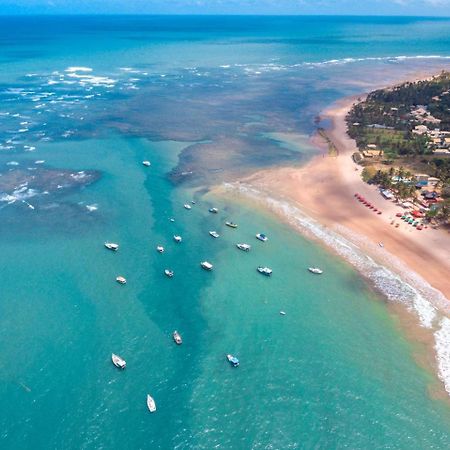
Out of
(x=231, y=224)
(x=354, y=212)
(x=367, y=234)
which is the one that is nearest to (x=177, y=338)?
(x=231, y=224)

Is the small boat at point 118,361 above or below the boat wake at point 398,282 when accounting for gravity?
above

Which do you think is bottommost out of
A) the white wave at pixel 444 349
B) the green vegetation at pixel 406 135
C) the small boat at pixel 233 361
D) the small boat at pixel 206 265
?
the green vegetation at pixel 406 135

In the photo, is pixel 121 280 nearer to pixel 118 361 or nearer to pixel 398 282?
pixel 118 361

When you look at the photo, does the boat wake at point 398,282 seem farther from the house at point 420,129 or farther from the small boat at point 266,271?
the house at point 420,129

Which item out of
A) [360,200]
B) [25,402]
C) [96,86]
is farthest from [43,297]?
[96,86]

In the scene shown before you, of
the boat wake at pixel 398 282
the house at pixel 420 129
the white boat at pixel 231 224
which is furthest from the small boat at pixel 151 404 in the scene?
the house at pixel 420 129

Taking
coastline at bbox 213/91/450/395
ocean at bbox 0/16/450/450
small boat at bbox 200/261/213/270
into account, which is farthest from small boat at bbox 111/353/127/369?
coastline at bbox 213/91/450/395
